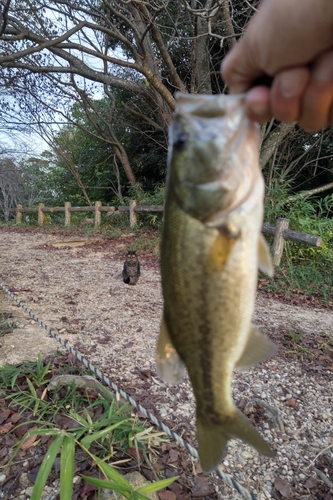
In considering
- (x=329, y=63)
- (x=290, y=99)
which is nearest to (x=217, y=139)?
(x=290, y=99)

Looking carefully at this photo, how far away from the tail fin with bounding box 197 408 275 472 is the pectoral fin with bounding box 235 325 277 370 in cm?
16

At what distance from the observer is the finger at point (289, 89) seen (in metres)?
0.89

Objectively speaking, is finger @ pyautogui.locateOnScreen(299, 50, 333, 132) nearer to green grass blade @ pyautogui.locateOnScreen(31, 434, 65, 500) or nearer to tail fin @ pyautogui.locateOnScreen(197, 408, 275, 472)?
tail fin @ pyautogui.locateOnScreen(197, 408, 275, 472)

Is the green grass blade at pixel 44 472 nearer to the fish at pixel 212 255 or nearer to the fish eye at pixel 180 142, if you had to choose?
the fish at pixel 212 255

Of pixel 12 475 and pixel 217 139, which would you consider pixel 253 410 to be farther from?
pixel 217 139

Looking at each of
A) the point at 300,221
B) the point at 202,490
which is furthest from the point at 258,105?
the point at 300,221

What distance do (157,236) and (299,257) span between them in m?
4.77

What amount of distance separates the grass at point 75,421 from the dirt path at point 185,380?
0.52 m

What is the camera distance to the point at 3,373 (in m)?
3.07

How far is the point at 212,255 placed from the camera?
969 millimetres

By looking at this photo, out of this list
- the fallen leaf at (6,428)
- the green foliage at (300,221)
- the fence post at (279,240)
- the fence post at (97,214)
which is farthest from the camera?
the fence post at (97,214)

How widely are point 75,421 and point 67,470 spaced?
90 centimetres

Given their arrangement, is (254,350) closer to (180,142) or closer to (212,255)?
(212,255)

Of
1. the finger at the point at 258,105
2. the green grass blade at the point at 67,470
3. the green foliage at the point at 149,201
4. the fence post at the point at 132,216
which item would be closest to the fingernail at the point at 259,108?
the finger at the point at 258,105
